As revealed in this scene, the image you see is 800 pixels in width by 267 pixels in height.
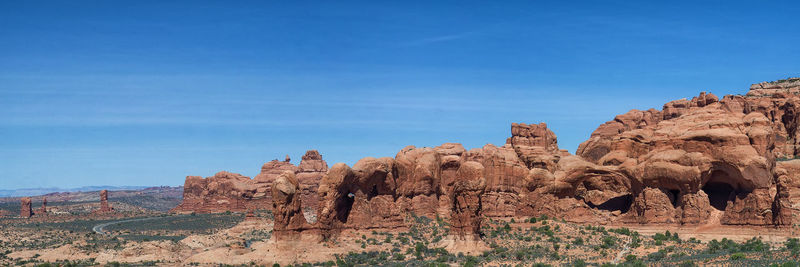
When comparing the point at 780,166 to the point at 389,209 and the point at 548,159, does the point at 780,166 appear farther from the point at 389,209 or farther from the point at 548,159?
the point at 389,209

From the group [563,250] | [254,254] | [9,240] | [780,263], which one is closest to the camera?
[780,263]

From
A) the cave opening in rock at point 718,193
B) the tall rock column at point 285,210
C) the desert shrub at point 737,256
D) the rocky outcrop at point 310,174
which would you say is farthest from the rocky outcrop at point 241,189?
the desert shrub at point 737,256

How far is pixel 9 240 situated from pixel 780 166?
77524mm

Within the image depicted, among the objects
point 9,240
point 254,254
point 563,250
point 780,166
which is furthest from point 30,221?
point 780,166

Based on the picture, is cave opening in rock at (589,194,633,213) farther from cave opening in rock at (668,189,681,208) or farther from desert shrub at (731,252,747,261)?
desert shrub at (731,252,747,261)

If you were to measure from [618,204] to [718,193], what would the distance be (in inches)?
327

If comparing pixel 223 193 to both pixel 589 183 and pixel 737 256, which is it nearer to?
pixel 589 183

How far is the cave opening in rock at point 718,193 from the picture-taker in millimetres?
69625

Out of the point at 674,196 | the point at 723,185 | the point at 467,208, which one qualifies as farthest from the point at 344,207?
the point at 723,185

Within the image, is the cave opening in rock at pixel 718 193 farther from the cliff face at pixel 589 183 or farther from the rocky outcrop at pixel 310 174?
the rocky outcrop at pixel 310 174

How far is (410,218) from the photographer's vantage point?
231 ft

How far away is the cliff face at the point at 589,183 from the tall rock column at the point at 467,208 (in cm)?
7

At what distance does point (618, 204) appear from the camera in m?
74.8

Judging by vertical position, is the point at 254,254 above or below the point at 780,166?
below
